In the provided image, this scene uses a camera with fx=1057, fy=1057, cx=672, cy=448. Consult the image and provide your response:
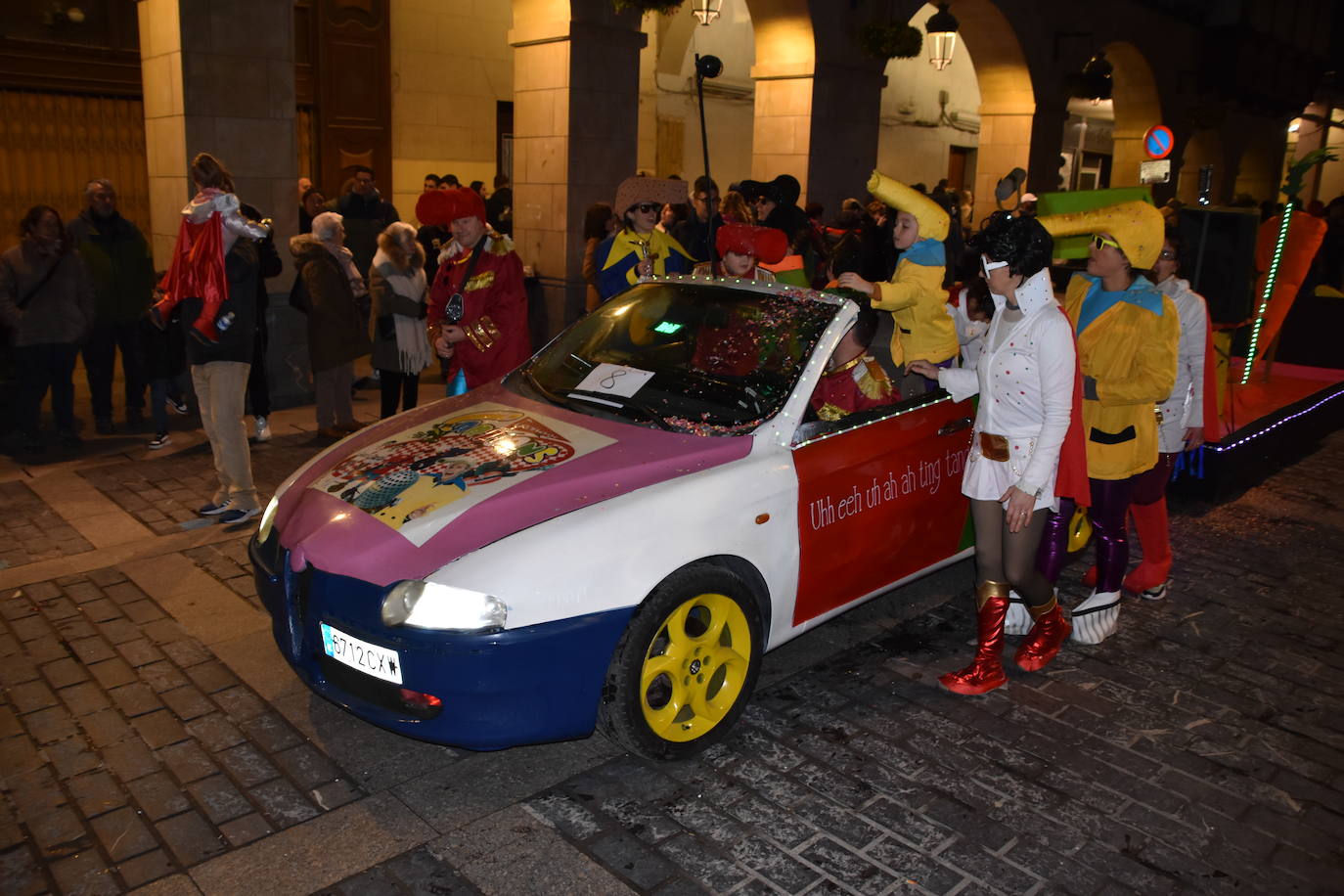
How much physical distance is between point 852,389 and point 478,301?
2.72 m

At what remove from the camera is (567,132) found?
450 inches

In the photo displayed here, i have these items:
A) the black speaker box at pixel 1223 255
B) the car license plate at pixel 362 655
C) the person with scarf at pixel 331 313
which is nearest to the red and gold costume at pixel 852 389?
the car license plate at pixel 362 655

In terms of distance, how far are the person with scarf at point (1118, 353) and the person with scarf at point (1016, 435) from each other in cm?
39

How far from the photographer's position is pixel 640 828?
3.61 metres

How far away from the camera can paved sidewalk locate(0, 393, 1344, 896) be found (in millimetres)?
3402

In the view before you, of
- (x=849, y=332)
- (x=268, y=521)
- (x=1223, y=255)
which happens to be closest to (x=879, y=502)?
(x=849, y=332)

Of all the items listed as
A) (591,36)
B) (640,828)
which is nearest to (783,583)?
(640,828)

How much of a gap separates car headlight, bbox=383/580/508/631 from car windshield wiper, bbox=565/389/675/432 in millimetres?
1191

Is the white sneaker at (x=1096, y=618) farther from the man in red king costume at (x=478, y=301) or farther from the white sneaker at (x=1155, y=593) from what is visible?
the man in red king costume at (x=478, y=301)

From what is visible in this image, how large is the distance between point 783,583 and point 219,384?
384cm

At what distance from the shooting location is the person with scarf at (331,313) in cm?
826

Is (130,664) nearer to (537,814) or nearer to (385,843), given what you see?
(385,843)

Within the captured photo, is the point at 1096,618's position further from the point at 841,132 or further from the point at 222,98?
the point at 841,132

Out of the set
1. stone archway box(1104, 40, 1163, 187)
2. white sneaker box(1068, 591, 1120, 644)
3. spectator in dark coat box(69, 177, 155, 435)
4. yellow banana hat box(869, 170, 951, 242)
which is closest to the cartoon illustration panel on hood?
yellow banana hat box(869, 170, 951, 242)
